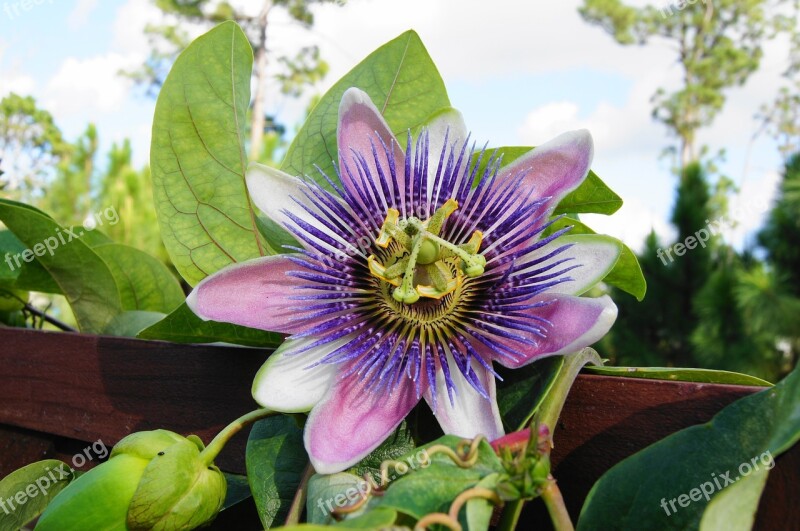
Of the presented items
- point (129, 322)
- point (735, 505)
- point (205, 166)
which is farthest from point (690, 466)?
point (129, 322)

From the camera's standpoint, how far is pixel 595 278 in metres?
0.41

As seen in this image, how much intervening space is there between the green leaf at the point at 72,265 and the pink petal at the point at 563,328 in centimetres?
42

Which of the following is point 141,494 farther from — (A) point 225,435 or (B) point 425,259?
(B) point 425,259

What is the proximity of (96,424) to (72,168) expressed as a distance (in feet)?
26.0

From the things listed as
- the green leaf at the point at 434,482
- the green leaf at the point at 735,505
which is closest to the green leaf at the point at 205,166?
the green leaf at the point at 434,482

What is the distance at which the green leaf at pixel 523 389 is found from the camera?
0.38 m

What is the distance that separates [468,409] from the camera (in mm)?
396

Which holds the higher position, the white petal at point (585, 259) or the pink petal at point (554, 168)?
the pink petal at point (554, 168)

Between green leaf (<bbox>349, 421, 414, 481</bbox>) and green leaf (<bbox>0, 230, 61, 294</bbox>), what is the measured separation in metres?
0.44

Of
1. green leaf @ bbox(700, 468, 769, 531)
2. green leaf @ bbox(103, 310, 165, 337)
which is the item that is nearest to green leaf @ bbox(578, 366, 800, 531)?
green leaf @ bbox(700, 468, 769, 531)

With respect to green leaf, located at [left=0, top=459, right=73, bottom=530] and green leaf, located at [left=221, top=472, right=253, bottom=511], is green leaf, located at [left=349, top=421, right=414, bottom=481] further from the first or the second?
green leaf, located at [left=0, top=459, right=73, bottom=530]

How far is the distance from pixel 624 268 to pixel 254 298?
240 mm

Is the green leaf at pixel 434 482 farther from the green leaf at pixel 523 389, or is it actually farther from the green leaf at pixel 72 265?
the green leaf at pixel 72 265

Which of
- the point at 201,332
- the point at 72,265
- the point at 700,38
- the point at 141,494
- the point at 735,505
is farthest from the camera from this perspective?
the point at 700,38
